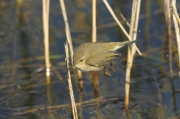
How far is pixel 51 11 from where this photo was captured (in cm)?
724

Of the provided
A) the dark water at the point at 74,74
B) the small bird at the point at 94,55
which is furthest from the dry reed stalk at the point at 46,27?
the small bird at the point at 94,55

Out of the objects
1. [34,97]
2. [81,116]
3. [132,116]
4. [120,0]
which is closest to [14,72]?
[34,97]

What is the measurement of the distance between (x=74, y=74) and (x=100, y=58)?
1434 mm

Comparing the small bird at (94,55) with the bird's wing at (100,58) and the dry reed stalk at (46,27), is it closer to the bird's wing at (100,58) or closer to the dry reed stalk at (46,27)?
the bird's wing at (100,58)

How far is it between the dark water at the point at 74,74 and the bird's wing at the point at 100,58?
0.79 m

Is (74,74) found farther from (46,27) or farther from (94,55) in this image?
(94,55)

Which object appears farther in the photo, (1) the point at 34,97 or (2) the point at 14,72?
(2) the point at 14,72

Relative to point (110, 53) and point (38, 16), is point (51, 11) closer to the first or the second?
point (38, 16)

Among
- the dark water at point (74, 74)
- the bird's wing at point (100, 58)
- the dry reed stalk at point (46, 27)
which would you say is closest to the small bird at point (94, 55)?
the bird's wing at point (100, 58)

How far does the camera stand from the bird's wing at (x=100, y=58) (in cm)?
460

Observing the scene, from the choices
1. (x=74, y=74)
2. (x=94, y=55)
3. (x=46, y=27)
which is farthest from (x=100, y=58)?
(x=74, y=74)

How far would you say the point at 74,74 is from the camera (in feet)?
19.7

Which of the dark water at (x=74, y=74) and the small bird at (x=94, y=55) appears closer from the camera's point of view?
the small bird at (x=94, y=55)

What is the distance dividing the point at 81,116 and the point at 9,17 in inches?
95.5
